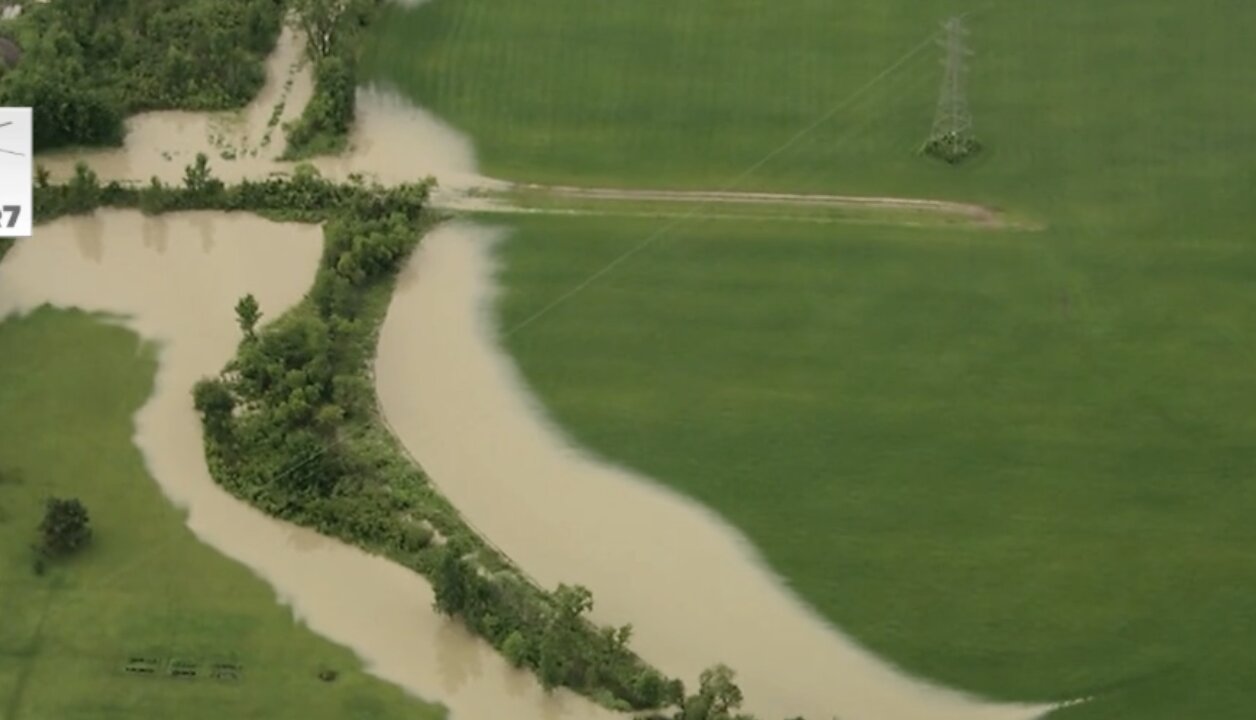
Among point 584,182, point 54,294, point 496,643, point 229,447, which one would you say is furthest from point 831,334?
point 54,294

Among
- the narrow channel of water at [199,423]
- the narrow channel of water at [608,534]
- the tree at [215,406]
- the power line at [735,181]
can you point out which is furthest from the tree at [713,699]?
the tree at [215,406]

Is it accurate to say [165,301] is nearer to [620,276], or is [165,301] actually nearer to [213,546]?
[213,546]

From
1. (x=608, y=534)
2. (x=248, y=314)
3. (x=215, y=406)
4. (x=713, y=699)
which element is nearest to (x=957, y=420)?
(x=608, y=534)

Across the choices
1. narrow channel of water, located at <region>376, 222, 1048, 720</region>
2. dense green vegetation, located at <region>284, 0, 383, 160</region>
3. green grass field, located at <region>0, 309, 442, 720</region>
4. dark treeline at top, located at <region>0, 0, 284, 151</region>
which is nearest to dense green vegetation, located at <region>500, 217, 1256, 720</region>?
narrow channel of water, located at <region>376, 222, 1048, 720</region>

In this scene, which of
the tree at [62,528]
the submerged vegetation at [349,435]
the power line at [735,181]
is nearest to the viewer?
the submerged vegetation at [349,435]

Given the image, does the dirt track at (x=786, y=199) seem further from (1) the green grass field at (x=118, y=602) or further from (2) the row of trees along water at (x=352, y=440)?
(1) the green grass field at (x=118, y=602)

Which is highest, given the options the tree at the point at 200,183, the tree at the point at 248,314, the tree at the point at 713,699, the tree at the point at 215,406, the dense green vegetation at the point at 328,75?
the dense green vegetation at the point at 328,75

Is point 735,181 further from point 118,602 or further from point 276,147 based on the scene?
point 118,602
